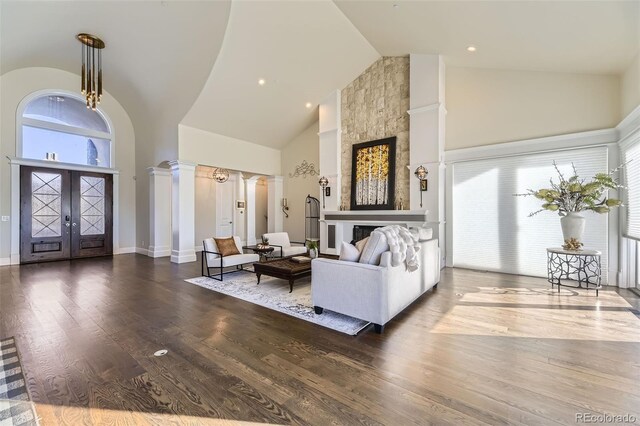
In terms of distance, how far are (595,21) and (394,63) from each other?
3.85 meters

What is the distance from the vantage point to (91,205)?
7.81 meters

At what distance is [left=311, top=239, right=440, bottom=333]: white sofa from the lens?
112 inches

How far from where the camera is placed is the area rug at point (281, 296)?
10.2ft

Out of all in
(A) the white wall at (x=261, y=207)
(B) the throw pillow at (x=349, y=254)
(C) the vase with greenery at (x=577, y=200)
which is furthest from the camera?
(A) the white wall at (x=261, y=207)

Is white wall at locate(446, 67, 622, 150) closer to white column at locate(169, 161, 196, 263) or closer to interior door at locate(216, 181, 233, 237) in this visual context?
white column at locate(169, 161, 196, 263)

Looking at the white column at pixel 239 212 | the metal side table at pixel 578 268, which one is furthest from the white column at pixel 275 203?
the metal side table at pixel 578 268

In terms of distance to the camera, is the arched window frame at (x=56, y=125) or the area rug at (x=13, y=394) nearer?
the area rug at (x=13, y=394)

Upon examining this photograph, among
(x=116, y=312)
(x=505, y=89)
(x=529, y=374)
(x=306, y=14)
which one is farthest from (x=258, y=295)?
(x=505, y=89)

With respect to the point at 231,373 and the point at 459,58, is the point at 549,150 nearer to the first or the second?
the point at 459,58

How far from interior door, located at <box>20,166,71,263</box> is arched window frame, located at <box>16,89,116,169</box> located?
64 centimetres

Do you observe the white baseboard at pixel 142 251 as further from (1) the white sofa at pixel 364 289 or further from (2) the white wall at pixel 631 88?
(2) the white wall at pixel 631 88

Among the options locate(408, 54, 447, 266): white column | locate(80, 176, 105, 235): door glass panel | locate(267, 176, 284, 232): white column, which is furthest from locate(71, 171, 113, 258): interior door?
locate(408, 54, 447, 266): white column

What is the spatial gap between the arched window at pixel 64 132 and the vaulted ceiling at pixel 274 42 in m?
0.88

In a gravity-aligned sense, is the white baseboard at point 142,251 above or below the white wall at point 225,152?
below
